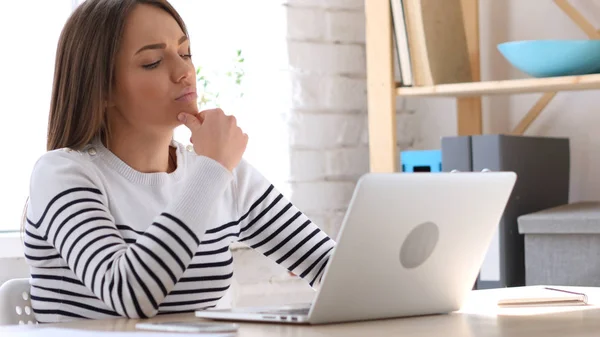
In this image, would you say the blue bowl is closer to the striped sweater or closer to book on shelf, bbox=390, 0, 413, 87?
book on shelf, bbox=390, 0, 413, 87

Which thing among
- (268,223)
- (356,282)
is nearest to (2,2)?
(268,223)

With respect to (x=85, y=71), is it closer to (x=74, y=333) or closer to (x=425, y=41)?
(x=74, y=333)

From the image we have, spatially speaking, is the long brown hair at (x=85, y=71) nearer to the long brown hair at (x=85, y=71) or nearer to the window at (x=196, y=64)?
the long brown hair at (x=85, y=71)

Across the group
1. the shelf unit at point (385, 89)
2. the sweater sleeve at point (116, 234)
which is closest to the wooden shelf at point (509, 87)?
the shelf unit at point (385, 89)

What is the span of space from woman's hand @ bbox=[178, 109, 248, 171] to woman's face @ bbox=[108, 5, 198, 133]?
0.08 m

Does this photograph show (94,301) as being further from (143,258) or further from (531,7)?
(531,7)

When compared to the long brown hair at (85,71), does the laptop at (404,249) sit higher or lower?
lower

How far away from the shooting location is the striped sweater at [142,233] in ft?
4.32

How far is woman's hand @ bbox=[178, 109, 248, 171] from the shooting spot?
1.46 metres

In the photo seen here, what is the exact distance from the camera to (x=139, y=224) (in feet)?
5.01

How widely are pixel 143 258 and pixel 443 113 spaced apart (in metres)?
1.72

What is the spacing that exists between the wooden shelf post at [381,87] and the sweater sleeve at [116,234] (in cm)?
114

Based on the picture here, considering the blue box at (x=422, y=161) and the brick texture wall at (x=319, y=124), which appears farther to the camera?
the brick texture wall at (x=319, y=124)

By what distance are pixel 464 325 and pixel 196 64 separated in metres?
1.71
